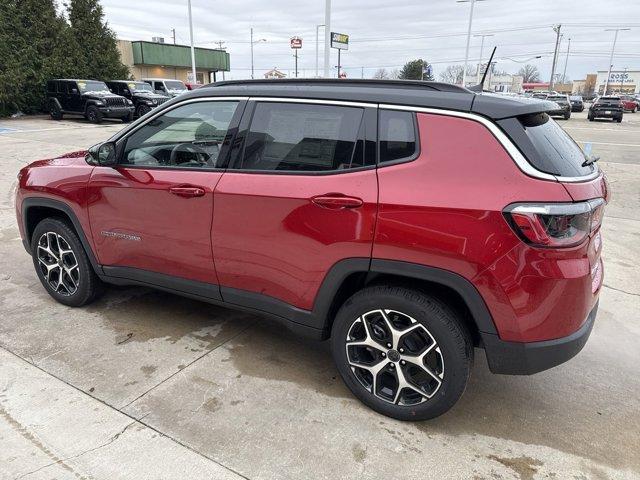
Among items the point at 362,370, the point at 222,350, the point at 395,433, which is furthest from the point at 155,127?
the point at 395,433

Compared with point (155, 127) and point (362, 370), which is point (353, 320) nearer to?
point (362, 370)

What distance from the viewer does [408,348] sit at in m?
2.51

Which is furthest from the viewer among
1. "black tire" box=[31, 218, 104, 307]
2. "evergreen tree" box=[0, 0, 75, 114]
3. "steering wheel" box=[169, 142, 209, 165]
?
"evergreen tree" box=[0, 0, 75, 114]

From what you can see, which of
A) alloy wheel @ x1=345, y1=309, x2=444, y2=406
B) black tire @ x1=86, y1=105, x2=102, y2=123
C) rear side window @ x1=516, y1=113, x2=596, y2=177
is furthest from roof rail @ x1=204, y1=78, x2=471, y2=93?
black tire @ x1=86, y1=105, x2=102, y2=123

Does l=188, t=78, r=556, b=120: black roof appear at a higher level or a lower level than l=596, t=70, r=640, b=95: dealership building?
lower

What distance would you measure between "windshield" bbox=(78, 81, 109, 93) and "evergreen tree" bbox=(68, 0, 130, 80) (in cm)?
545

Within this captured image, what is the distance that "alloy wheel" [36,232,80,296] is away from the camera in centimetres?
378

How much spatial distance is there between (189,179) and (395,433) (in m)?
1.93

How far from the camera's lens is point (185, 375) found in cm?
299

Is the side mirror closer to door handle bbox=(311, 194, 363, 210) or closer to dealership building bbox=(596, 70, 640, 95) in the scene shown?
door handle bbox=(311, 194, 363, 210)

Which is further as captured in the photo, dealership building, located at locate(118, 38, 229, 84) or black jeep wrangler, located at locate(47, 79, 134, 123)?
dealership building, located at locate(118, 38, 229, 84)

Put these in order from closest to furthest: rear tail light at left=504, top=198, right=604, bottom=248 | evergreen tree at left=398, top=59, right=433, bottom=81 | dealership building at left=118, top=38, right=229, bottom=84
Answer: rear tail light at left=504, top=198, right=604, bottom=248 → dealership building at left=118, top=38, right=229, bottom=84 → evergreen tree at left=398, top=59, right=433, bottom=81

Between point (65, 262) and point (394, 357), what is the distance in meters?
2.80

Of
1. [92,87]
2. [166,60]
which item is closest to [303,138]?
[92,87]
